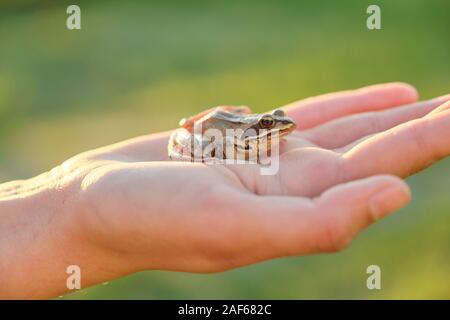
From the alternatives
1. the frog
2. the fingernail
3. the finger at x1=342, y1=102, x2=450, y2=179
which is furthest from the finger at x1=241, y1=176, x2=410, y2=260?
the frog

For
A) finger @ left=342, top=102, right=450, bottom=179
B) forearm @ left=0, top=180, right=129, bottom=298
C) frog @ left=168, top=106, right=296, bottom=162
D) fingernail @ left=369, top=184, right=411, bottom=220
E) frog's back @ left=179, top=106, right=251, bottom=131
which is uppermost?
frog's back @ left=179, top=106, right=251, bottom=131

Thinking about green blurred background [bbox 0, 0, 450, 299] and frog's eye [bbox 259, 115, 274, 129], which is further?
green blurred background [bbox 0, 0, 450, 299]

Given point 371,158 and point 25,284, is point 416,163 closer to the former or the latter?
point 371,158

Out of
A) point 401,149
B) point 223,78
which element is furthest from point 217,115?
point 223,78

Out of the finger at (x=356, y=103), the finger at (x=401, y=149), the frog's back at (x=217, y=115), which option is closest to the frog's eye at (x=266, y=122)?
the frog's back at (x=217, y=115)

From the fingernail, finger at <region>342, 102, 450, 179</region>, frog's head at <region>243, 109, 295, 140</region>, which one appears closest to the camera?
the fingernail

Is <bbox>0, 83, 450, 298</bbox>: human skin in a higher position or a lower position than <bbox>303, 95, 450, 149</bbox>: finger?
lower

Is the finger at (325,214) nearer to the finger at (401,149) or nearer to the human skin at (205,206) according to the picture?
the human skin at (205,206)

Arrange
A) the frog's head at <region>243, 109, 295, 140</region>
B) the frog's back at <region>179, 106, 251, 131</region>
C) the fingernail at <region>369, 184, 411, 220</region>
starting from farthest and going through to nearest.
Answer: the frog's back at <region>179, 106, 251, 131</region> < the frog's head at <region>243, 109, 295, 140</region> < the fingernail at <region>369, 184, 411, 220</region>

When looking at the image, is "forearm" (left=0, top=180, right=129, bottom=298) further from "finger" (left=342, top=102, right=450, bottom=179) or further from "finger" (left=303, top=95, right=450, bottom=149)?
"finger" (left=303, top=95, right=450, bottom=149)
